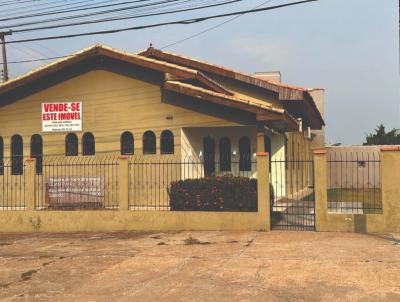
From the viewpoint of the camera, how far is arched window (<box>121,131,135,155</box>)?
17.0 meters

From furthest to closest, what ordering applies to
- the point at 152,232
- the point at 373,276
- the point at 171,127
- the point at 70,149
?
the point at 70,149 → the point at 171,127 → the point at 152,232 → the point at 373,276

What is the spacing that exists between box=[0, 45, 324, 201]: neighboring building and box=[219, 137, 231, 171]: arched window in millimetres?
35

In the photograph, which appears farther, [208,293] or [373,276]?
[373,276]

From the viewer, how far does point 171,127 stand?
652 inches

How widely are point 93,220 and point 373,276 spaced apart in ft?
25.7

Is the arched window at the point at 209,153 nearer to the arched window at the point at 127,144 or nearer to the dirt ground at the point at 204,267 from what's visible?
the arched window at the point at 127,144

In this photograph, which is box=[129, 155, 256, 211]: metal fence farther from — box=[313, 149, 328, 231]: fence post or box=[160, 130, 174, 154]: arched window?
box=[313, 149, 328, 231]: fence post

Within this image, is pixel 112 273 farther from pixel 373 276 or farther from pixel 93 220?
pixel 93 220

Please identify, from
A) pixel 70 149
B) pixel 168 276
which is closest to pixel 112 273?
pixel 168 276

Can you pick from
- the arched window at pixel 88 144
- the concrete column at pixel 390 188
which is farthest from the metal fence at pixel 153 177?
the concrete column at pixel 390 188

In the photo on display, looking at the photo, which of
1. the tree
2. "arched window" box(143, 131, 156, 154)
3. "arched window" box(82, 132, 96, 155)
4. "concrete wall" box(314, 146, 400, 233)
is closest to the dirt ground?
"concrete wall" box(314, 146, 400, 233)

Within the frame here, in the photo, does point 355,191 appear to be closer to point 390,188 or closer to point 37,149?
point 390,188

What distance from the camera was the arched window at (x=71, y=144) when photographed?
1759cm

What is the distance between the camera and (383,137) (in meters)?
46.1
